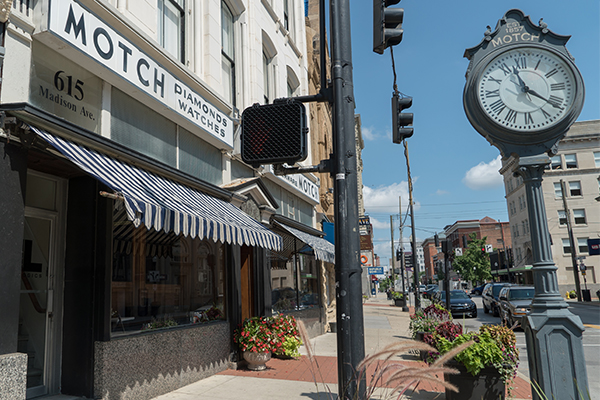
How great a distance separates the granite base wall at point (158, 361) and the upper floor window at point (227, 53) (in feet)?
19.1

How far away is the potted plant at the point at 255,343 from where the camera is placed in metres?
9.07

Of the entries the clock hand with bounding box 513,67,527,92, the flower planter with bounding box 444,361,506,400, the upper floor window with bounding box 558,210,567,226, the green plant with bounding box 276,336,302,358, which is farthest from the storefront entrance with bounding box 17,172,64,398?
the upper floor window with bounding box 558,210,567,226

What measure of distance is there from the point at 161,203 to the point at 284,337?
17.6 feet

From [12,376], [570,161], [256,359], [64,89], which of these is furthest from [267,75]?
[570,161]

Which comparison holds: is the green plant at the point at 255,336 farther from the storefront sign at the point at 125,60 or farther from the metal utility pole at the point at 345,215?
the metal utility pole at the point at 345,215

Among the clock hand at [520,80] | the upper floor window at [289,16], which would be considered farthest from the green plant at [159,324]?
the upper floor window at [289,16]

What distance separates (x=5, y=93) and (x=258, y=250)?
23.3ft

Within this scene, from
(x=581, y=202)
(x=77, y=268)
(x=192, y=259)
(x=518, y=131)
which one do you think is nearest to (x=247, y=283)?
(x=192, y=259)

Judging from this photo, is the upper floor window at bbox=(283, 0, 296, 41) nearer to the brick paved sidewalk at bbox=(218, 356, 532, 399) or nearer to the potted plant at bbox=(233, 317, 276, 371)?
the potted plant at bbox=(233, 317, 276, 371)

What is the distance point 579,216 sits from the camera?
50406 millimetres

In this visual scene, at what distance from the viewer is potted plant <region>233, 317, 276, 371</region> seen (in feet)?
29.8

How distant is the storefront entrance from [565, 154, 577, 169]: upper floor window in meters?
57.1

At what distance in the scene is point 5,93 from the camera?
15.8 feet

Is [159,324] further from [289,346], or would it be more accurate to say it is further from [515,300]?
[515,300]
